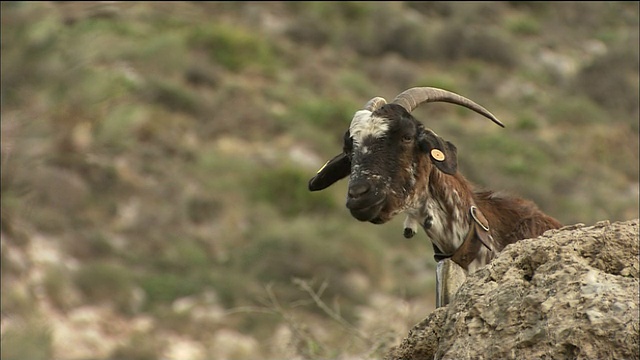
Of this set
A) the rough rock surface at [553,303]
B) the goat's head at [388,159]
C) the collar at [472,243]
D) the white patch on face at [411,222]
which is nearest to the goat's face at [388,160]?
the goat's head at [388,159]

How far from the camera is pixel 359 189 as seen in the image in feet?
16.7

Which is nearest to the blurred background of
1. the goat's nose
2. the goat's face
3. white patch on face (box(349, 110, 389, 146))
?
the goat's face

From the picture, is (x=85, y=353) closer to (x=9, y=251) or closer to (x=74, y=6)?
(x=9, y=251)

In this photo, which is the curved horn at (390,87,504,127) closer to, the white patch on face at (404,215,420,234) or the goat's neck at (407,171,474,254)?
the goat's neck at (407,171,474,254)

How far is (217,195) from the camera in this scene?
20.8 meters

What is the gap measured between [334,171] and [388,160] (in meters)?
0.59

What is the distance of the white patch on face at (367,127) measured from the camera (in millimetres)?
5305

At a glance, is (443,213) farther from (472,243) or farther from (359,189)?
(359,189)

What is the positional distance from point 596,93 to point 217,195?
54.3 feet

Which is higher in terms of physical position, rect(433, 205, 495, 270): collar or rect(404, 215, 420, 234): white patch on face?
rect(404, 215, 420, 234): white patch on face

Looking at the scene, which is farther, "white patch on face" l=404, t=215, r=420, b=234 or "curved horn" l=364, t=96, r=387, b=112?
"white patch on face" l=404, t=215, r=420, b=234

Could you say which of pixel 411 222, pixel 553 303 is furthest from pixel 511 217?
pixel 553 303

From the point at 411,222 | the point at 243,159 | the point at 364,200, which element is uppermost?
the point at 243,159

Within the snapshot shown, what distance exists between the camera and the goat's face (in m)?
5.14
